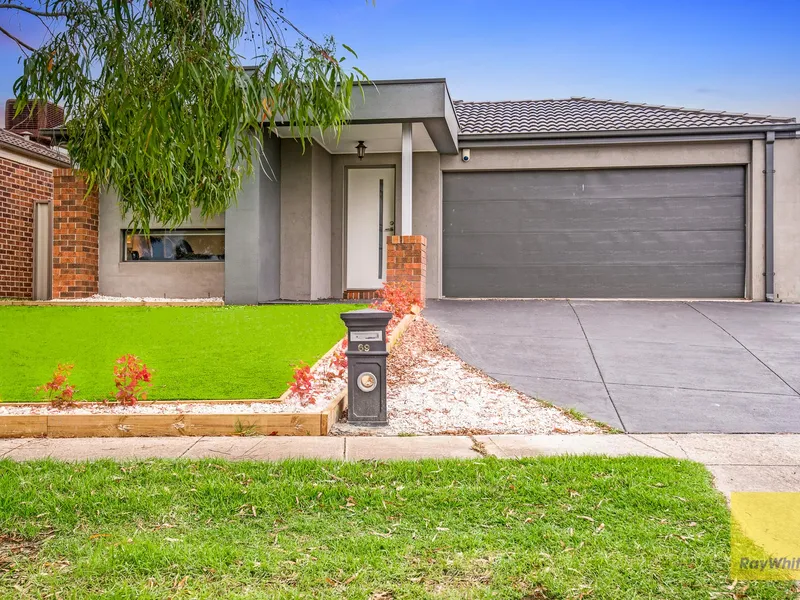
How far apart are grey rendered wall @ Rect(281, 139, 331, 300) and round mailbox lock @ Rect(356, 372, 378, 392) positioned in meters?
6.46

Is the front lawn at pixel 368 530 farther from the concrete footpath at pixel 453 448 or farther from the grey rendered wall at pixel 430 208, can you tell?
the grey rendered wall at pixel 430 208

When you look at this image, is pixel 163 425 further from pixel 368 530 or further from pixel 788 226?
pixel 788 226

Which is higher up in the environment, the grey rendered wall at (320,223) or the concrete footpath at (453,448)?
the grey rendered wall at (320,223)

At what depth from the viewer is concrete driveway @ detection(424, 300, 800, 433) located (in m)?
5.99

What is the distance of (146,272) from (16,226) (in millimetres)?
4084

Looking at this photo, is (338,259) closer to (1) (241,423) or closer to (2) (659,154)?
(2) (659,154)

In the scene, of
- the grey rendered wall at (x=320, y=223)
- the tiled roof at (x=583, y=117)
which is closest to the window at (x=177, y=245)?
the grey rendered wall at (x=320, y=223)

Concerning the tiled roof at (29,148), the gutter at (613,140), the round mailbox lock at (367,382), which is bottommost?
the round mailbox lock at (367,382)

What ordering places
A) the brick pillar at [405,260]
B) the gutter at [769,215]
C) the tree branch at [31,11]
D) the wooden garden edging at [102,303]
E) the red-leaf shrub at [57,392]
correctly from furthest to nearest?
the gutter at [769,215] < the wooden garden edging at [102,303] < the brick pillar at [405,260] < the red-leaf shrub at [57,392] < the tree branch at [31,11]

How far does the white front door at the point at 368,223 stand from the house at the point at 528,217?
0.09ft

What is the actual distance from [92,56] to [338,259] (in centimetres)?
899

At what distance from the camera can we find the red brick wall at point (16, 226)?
13.9 meters

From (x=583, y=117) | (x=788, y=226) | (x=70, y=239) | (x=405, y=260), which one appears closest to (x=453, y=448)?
Result: (x=405, y=260)

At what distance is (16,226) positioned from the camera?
46.5 ft
